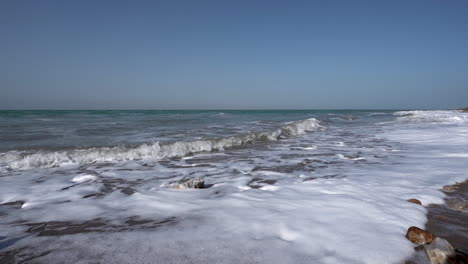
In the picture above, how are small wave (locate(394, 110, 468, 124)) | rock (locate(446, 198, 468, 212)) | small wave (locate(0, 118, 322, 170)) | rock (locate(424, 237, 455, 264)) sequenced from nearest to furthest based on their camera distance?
rock (locate(424, 237, 455, 264)) < rock (locate(446, 198, 468, 212)) < small wave (locate(0, 118, 322, 170)) < small wave (locate(394, 110, 468, 124))

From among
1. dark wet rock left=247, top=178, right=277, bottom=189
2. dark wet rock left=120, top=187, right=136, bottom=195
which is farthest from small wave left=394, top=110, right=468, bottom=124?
dark wet rock left=120, top=187, right=136, bottom=195

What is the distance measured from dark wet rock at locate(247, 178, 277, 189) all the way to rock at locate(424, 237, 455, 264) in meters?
2.08

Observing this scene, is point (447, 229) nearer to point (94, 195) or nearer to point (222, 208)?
point (222, 208)

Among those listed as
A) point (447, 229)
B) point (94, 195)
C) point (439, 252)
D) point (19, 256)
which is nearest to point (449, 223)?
point (447, 229)

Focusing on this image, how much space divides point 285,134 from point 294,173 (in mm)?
6902

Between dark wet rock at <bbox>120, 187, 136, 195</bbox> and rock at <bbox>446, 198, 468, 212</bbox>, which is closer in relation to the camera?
rock at <bbox>446, 198, 468, 212</bbox>

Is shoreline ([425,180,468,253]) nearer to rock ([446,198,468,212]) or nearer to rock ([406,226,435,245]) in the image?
rock ([446,198,468,212])

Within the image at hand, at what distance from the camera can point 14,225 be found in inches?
95.2

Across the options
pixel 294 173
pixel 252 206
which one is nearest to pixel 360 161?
pixel 294 173

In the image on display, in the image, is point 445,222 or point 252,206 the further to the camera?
point 252,206

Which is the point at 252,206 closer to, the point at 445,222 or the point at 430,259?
the point at 430,259

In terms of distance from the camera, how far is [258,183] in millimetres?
3850

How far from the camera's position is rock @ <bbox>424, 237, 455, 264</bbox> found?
1.65 m

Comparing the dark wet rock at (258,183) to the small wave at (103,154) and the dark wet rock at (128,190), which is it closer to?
the dark wet rock at (128,190)
